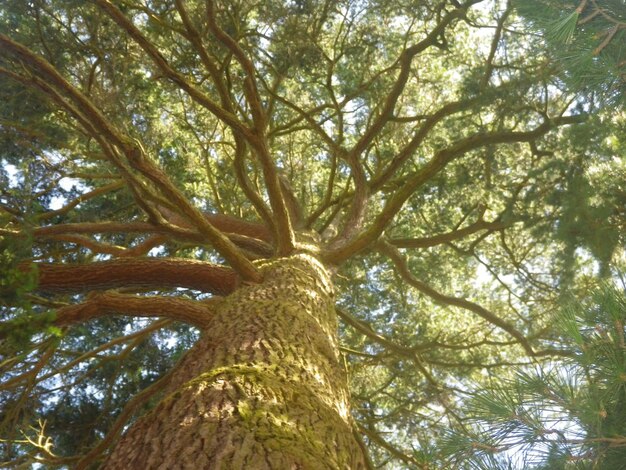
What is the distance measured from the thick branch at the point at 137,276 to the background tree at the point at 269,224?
1 cm

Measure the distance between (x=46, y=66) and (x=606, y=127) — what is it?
13.7ft

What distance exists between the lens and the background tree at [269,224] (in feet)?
8.39

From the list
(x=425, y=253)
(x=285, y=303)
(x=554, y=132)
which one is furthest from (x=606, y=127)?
(x=425, y=253)

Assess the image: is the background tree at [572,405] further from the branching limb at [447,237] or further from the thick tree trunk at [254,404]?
the branching limb at [447,237]

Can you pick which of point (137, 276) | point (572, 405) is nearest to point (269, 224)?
point (137, 276)

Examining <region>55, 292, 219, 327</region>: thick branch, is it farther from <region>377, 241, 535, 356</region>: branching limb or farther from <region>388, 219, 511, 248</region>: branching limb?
<region>388, 219, 511, 248</region>: branching limb

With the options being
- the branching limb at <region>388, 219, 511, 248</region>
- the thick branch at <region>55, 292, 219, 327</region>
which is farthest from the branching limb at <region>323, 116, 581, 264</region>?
the thick branch at <region>55, 292, 219, 327</region>

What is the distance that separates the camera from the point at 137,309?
3.68 metres

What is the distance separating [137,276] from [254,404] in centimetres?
225

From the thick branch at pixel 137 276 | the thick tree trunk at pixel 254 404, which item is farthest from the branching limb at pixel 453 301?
the thick tree trunk at pixel 254 404

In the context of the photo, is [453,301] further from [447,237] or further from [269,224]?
[269,224]

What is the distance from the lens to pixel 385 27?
288 inches

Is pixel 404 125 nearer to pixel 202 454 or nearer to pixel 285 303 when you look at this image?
pixel 285 303

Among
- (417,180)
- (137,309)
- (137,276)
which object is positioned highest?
(417,180)
